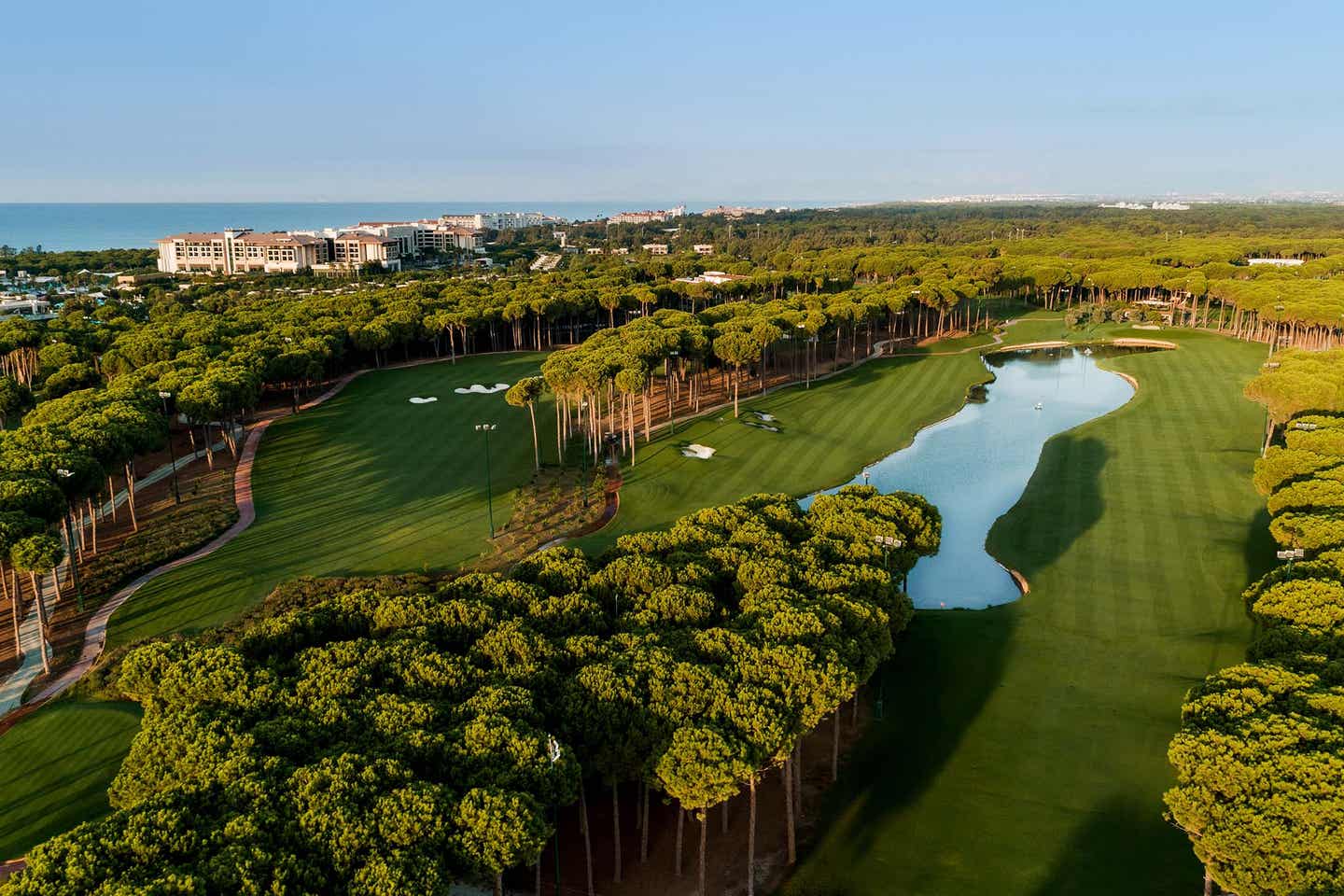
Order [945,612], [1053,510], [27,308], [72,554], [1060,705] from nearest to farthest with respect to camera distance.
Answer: [1060,705] → [945,612] → [72,554] → [1053,510] → [27,308]

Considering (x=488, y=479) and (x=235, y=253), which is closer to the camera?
(x=488, y=479)

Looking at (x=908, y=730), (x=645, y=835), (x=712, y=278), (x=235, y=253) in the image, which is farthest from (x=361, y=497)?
(x=235, y=253)

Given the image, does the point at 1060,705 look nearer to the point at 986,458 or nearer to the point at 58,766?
the point at 58,766

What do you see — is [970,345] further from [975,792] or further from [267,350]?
[975,792]

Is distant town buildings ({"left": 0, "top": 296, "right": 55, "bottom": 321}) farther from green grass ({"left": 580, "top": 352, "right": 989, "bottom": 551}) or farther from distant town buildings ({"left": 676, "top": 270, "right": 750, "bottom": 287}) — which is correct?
green grass ({"left": 580, "top": 352, "right": 989, "bottom": 551})

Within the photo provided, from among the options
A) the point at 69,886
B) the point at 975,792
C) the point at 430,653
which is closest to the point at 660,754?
the point at 430,653

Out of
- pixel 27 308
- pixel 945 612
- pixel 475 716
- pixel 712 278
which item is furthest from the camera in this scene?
pixel 712 278

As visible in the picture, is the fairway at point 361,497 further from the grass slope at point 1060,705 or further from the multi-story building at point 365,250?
the multi-story building at point 365,250
